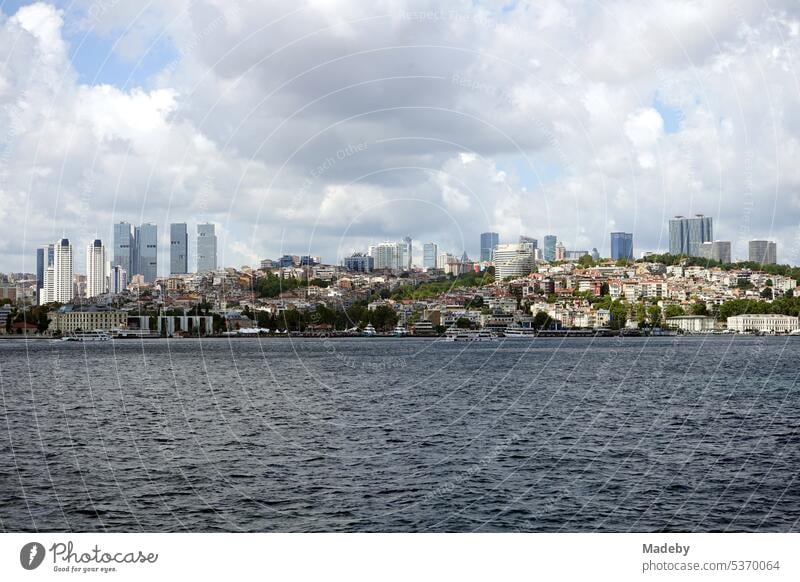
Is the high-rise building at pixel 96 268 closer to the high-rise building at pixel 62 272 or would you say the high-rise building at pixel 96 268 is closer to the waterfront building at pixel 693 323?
the high-rise building at pixel 62 272

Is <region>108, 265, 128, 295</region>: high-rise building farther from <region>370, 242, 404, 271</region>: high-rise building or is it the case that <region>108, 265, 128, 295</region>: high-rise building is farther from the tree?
the tree

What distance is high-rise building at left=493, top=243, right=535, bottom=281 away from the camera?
375ft

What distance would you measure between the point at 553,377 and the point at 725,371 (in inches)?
472

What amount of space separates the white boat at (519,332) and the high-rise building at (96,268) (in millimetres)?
63806

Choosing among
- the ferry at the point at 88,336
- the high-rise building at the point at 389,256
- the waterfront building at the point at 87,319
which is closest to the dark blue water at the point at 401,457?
the high-rise building at the point at 389,256

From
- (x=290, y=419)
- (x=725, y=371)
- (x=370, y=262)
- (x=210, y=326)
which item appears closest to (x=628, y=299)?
(x=370, y=262)

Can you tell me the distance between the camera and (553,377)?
5288cm

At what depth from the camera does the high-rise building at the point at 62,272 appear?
424 ft

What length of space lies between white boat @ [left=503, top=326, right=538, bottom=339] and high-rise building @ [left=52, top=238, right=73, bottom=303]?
64.2 m

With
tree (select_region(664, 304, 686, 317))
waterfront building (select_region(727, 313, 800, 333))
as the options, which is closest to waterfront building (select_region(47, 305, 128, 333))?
tree (select_region(664, 304, 686, 317))

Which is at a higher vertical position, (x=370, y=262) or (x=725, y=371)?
(x=370, y=262)
